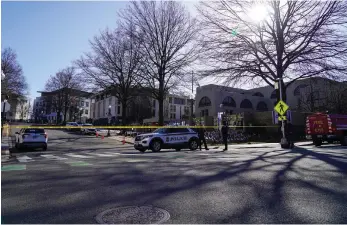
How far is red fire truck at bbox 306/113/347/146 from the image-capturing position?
21.0m

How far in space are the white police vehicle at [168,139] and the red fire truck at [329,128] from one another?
1047 centimetres

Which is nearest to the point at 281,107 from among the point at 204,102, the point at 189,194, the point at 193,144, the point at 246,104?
the point at 193,144

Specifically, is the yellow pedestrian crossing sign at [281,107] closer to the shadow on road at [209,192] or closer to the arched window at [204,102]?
the shadow on road at [209,192]

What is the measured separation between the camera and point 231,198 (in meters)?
5.29

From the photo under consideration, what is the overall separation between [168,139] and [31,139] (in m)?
9.47

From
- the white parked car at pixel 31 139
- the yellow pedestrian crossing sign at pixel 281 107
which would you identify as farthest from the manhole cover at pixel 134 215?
the yellow pedestrian crossing sign at pixel 281 107

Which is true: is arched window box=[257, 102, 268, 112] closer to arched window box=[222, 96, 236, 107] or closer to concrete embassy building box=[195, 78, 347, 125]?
concrete embassy building box=[195, 78, 347, 125]

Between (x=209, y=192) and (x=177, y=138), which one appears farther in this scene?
(x=177, y=138)

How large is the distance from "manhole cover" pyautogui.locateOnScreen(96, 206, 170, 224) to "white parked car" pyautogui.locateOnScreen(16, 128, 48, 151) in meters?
16.3

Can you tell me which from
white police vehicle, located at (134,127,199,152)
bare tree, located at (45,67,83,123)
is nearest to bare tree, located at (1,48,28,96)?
bare tree, located at (45,67,83,123)

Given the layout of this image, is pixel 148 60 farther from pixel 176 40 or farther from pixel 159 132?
pixel 159 132

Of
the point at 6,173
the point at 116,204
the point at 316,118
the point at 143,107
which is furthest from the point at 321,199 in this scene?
the point at 143,107

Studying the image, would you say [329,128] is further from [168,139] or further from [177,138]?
[168,139]

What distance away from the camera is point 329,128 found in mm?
21078
